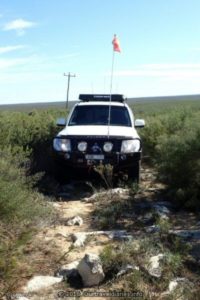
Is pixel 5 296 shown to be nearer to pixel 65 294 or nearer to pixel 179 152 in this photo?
pixel 65 294

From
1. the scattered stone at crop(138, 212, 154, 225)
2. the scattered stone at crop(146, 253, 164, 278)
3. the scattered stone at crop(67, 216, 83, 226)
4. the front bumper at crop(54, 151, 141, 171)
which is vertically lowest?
the scattered stone at crop(67, 216, 83, 226)

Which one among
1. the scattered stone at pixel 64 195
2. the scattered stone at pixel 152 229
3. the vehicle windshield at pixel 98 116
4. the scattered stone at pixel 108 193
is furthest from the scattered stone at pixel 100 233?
the vehicle windshield at pixel 98 116

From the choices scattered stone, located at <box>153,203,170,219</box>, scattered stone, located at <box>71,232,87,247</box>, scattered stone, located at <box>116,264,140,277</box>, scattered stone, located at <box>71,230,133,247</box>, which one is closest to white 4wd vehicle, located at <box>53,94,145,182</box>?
scattered stone, located at <box>153,203,170,219</box>

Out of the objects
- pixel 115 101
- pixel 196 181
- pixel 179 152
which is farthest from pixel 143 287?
pixel 115 101

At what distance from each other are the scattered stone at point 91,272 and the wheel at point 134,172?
4.74 m

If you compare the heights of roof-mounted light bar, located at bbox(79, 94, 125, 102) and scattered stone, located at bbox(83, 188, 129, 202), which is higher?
roof-mounted light bar, located at bbox(79, 94, 125, 102)

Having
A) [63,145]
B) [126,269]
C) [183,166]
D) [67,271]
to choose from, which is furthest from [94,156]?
[126,269]

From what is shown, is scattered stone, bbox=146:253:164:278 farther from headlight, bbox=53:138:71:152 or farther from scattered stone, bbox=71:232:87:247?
headlight, bbox=53:138:71:152

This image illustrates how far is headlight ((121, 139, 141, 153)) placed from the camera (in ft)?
31.2

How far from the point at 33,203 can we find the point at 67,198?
3315mm

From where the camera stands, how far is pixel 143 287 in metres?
4.70

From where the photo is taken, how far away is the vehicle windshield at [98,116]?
10.9 m

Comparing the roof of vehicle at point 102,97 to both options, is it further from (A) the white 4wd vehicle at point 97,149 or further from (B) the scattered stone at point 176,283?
(B) the scattered stone at point 176,283

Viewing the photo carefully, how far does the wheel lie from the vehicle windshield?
148cm
